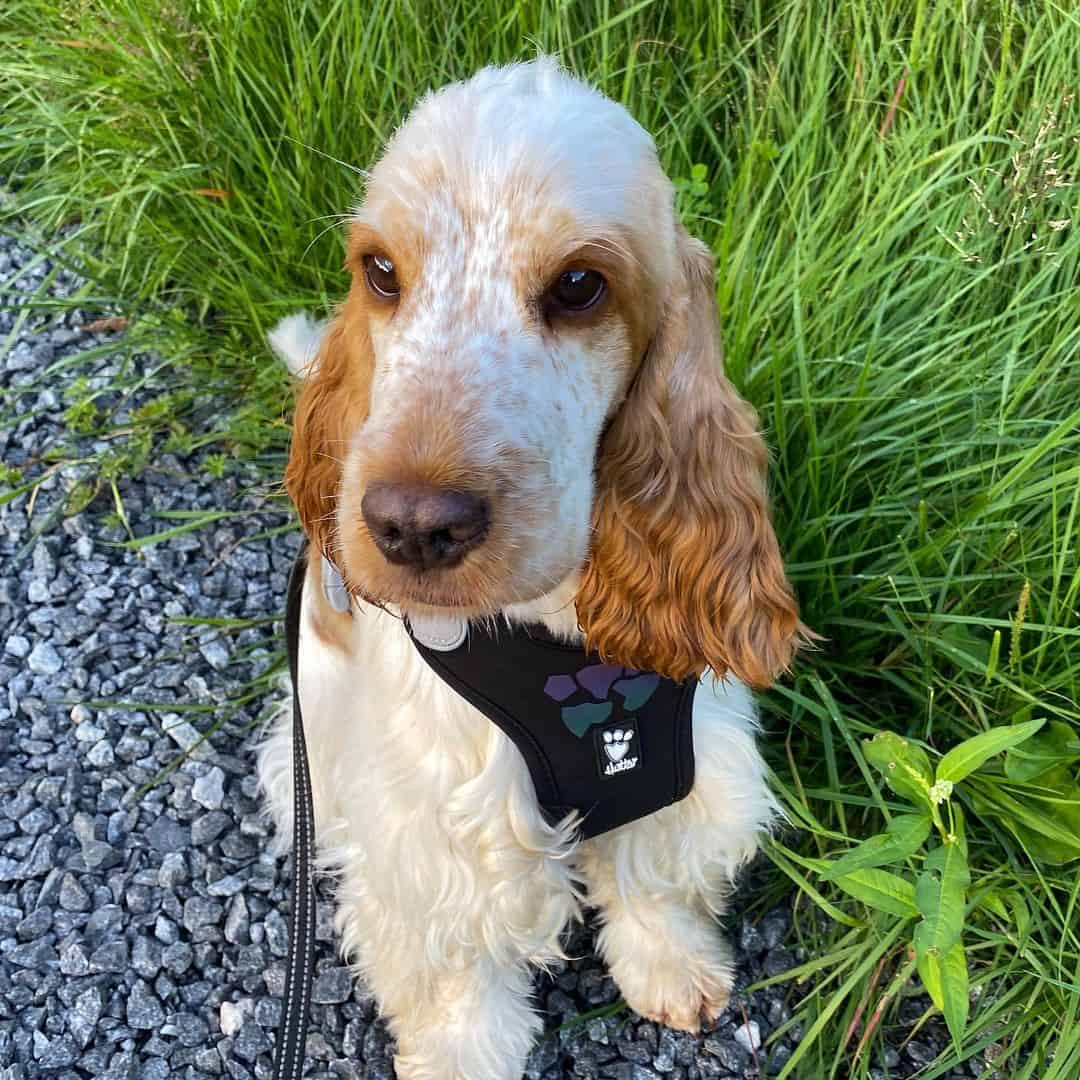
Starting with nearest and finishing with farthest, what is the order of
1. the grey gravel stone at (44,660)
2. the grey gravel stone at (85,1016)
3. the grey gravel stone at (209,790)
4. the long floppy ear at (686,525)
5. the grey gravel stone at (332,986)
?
1. the long floppy ear at (686,525)
2. the grey gravel stone at (85,1016)
3. the grey gravel stone at (332,986)
4. the grey gravel stone at (209,790)
5. the grey gravel stone at (44,660)

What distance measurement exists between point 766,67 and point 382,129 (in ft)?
3.77

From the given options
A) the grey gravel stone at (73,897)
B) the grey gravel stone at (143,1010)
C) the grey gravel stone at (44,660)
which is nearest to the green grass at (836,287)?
the grey gravel stone at (44,660)

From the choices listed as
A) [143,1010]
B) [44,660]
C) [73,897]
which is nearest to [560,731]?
[143,1010]

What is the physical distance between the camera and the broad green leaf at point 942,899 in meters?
1.76

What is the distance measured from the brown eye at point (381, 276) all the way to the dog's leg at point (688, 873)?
40.3 inches

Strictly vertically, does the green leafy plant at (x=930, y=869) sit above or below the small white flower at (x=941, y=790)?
below


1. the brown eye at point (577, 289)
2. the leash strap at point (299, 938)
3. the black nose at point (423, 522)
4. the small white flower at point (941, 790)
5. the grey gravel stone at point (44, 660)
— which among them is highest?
the brown eye at point (577, 289)

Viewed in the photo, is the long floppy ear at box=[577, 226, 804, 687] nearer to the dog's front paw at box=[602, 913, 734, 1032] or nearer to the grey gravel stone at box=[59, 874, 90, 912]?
the dog's front paw at box=[602, 913, 734, 1032]

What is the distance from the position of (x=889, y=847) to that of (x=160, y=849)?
1.72 meters

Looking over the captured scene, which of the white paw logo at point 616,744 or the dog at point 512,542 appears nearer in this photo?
the dog at point 512,542

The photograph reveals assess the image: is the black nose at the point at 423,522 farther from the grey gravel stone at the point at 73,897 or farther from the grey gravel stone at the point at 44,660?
the grey gravel stone at the point at 44,660

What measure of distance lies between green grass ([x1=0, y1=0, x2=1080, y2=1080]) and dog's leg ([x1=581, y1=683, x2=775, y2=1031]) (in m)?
0.16

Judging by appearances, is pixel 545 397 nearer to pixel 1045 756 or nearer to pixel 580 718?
pixel 580 718

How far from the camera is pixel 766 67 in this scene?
3.23 meters
